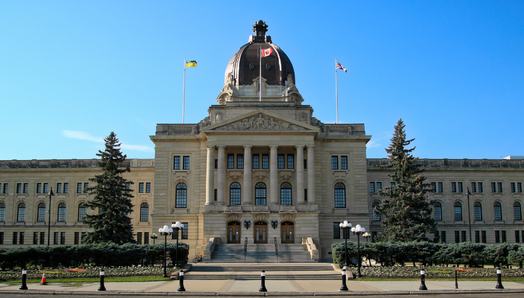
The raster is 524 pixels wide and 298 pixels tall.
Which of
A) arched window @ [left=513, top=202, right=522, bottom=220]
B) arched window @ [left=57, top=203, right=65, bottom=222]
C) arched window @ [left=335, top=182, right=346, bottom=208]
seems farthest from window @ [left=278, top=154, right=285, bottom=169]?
arched window @ [left=513, top=202, right=522, bottom=220]

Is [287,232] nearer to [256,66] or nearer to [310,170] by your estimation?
[310,170]

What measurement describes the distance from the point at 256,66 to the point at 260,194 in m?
18.8

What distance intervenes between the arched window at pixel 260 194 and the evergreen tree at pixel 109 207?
1559cm

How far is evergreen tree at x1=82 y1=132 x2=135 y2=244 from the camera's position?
53.9 metres

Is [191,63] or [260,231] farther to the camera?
[191,63]

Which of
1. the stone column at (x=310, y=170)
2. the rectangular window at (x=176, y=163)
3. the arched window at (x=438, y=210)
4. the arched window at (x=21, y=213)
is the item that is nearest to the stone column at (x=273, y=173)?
the stone column at (x=310, y=170)

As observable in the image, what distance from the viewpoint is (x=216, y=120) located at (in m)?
63.1

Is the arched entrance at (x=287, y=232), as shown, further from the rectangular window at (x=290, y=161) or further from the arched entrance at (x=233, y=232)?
the rectangular window at (x=290, y=161)

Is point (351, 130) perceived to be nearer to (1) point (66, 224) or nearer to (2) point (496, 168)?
(2) point (496, 168)

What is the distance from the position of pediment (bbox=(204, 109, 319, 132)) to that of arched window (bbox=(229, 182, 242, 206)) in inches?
289

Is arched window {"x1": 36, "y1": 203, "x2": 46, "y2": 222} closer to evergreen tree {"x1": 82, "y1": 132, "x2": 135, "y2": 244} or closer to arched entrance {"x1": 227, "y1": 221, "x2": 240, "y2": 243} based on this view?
evergreen tree {"x1": 82, "y1": 132, "x2": 135, "y2": 244}

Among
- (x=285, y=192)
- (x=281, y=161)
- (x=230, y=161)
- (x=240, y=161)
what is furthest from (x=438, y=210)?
(x=230, y=161)

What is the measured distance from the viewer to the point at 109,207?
5466cm

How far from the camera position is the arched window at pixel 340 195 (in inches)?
2484
